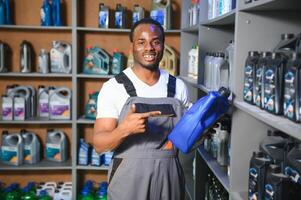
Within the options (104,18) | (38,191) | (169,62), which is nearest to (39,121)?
(38,191)

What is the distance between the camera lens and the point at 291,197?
119cm

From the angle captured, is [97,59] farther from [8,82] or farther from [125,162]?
[125,162]

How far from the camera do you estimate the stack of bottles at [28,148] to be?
3.27 metres

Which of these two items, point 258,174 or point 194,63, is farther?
point 194,63

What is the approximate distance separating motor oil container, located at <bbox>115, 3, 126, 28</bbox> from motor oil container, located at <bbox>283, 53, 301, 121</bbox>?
2361 millimetres

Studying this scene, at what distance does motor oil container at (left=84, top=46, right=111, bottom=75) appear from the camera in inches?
132

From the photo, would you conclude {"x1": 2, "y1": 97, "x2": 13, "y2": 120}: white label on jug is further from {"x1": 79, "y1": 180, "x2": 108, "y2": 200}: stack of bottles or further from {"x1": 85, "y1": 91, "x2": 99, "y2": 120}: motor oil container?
{"x1": 79, "y1": 180, "x2": 108, "y2": 200}: stack of bottles

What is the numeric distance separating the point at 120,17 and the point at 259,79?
2.19 meters

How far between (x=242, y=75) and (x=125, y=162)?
0.67 m

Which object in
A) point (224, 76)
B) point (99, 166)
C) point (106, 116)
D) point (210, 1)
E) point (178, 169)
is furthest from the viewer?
point (99, 166)

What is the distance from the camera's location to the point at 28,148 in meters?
3.35

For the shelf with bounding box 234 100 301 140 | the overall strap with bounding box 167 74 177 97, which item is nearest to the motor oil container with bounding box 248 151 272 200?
the shelf with bounding box 234 100 301 140

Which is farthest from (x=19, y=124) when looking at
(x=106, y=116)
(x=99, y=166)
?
(x=106, y=116)

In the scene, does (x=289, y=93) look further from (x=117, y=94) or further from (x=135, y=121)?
(x=117, y=94)
